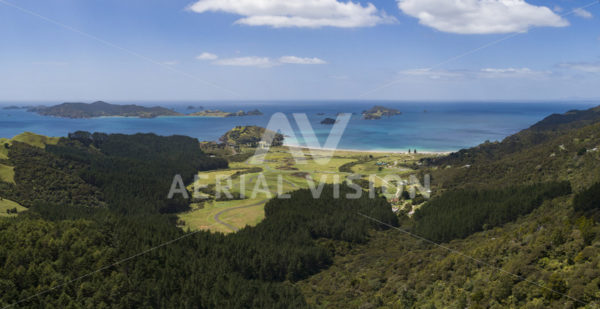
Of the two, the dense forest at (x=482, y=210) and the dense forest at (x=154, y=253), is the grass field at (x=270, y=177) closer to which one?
the dense forest at (x=154, y=253)

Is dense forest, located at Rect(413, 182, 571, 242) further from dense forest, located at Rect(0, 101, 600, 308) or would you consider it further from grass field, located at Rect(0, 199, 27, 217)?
grass field, located at Rect(0, 199, 27, 217)

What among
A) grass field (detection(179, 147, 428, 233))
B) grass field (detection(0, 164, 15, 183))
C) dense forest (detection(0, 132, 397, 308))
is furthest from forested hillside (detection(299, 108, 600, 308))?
grass field (detection(0, 164, 15, 183))

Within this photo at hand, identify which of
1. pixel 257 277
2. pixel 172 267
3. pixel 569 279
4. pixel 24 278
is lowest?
pixel 257 277

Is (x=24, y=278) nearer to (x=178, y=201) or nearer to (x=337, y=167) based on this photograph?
(x=178, y=201)

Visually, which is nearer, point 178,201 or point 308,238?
point 308,238

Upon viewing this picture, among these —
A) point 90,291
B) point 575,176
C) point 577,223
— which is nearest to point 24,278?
point 90,291

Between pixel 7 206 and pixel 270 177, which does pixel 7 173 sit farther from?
pixel 270 177

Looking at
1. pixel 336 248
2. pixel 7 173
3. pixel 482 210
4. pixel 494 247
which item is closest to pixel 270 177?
pixel 336 248

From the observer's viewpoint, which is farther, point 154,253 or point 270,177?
point 270,177
